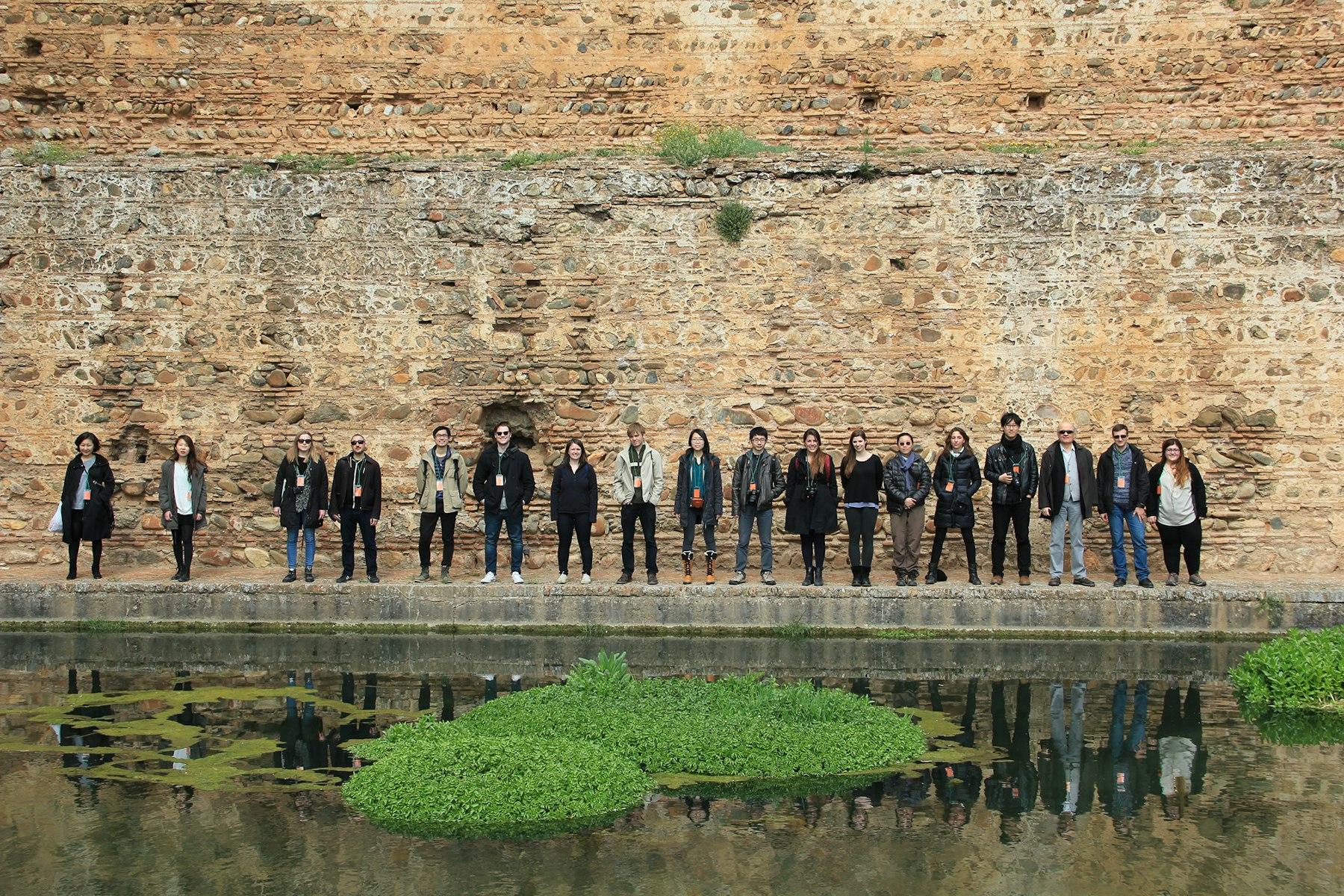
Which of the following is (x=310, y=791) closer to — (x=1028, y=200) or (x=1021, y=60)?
(x=1028, y=200)

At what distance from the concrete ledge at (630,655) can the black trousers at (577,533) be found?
131cm

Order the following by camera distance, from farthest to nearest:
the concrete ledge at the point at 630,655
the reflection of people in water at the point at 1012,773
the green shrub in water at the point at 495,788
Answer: the concrete ledge at the point at 630,655, the reflection of people in water at the point at 1012,773, the green shrub in water at the point at 495,788

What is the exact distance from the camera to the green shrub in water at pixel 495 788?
7.22 metres

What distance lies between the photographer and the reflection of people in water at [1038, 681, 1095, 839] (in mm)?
7488

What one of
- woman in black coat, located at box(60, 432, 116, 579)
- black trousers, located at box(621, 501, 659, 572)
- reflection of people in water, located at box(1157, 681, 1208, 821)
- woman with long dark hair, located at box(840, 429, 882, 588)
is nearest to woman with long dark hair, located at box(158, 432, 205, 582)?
woman in black coat, located at box(60, 432, 116, 579)

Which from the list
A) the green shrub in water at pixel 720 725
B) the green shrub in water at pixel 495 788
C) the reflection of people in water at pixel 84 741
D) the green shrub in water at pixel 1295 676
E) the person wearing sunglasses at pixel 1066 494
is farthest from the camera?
the person wearing sunglasses at pixel 1066 494

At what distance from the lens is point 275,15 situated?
18.2 meters

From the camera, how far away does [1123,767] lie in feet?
27.1

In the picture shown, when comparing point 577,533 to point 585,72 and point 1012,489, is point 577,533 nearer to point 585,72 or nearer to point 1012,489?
point 1012,489

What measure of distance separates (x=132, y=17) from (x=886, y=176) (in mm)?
9387

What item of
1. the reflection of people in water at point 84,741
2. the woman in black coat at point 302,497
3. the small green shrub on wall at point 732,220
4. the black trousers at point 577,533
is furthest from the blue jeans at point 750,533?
the reflection of people in water at point 84,741

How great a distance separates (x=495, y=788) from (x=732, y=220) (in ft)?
30.9

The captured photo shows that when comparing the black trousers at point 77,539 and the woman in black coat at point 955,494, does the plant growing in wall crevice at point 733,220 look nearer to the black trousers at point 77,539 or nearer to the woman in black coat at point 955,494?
the woman in black coat at point 955,494

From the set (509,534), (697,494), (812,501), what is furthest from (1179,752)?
(509,534)
